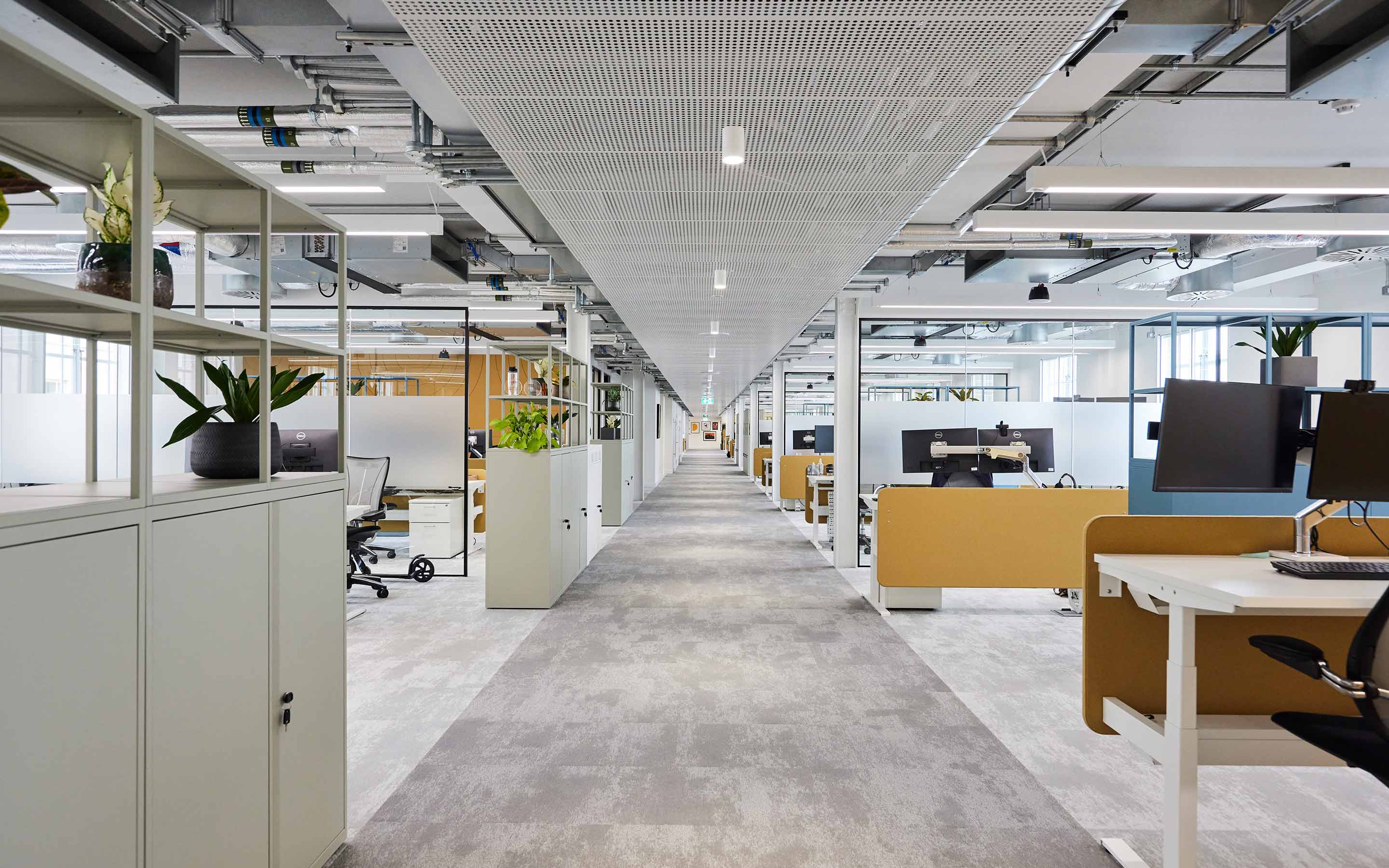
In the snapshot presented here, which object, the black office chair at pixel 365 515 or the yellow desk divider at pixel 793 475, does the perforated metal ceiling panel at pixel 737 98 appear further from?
the yellow desk divider at pixel 793 475

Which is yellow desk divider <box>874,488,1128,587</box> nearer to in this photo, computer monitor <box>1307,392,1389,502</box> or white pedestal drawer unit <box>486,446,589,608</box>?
white pedestal drawer unit <box>486,446,589,608</box>

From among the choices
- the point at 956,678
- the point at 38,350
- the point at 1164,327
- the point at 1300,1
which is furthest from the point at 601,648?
the point at 1164,327

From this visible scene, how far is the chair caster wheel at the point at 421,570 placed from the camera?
21.1 feet

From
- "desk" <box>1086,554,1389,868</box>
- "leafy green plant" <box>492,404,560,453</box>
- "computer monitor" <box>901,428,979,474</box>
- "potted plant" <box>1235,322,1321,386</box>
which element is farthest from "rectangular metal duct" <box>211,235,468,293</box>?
"potted plant" <box>1235,322,1321,386</box>

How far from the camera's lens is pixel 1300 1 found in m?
2.83

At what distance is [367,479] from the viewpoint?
20.8ft

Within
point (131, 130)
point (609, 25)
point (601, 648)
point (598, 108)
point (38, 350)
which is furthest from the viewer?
point (38, 350)

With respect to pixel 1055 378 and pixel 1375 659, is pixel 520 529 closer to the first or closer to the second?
pixel 1375 659

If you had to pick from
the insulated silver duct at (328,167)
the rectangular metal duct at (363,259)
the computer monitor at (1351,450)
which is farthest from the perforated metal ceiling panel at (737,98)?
the rectangular metal duct at (363,259)

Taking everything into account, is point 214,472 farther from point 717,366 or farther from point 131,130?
point 717,366

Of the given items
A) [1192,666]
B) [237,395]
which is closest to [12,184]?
[237,395]

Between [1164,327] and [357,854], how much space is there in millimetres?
11221

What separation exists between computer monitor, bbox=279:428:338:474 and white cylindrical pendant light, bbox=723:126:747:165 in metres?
4.49

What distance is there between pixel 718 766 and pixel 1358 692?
206 cm
